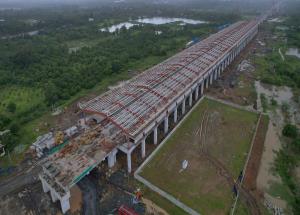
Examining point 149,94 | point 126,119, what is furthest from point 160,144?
point 149,94

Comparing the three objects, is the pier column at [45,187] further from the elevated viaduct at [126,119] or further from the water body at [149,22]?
the water body at [149,22]

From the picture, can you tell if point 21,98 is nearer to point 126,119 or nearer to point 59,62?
point 59,62

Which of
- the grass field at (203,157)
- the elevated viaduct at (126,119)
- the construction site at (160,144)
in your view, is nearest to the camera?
the elevated viaduct at (126,119)

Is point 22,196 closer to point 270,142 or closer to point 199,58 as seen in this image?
point 270,142

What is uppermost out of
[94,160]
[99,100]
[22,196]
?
[99,100]

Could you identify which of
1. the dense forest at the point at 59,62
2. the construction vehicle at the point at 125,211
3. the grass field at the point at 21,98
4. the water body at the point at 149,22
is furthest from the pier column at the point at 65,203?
the water body at the point at 149,22

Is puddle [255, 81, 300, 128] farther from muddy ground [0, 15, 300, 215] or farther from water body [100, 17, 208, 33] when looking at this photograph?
water body [100, 17, 208, 33]

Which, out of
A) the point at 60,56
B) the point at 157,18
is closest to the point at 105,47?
the point at 60,56
